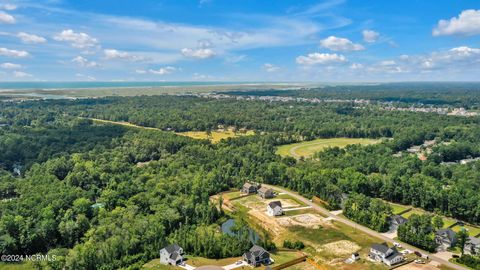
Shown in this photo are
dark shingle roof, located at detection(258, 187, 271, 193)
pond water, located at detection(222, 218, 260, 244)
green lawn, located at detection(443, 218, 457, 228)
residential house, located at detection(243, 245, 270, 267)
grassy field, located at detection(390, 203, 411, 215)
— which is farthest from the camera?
dark shingle roof, located at detection(258, 187, 271, 193)

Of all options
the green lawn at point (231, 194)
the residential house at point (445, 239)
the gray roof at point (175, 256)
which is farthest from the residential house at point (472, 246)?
the green lawn at point (231, 194)

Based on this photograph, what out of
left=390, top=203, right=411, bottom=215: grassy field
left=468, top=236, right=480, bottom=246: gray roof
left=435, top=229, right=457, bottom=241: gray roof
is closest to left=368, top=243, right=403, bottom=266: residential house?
left=435, top=229, right=457, bottom=241: gray roof

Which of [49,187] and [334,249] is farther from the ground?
[49,187]

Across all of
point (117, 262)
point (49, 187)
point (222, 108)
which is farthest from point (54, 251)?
point (222, 108)

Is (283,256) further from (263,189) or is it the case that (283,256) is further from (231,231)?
(263,189)

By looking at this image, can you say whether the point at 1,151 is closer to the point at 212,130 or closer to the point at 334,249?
the point at 212,130

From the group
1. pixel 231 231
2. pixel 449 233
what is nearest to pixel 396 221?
pixel 449 233

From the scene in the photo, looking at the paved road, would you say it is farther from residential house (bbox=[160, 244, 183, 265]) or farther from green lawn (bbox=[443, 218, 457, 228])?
residential house (bbox=[160, 244, 183, 265])

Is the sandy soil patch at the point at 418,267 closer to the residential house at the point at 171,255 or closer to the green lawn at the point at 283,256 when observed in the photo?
the green lawn at the point at 283,256
